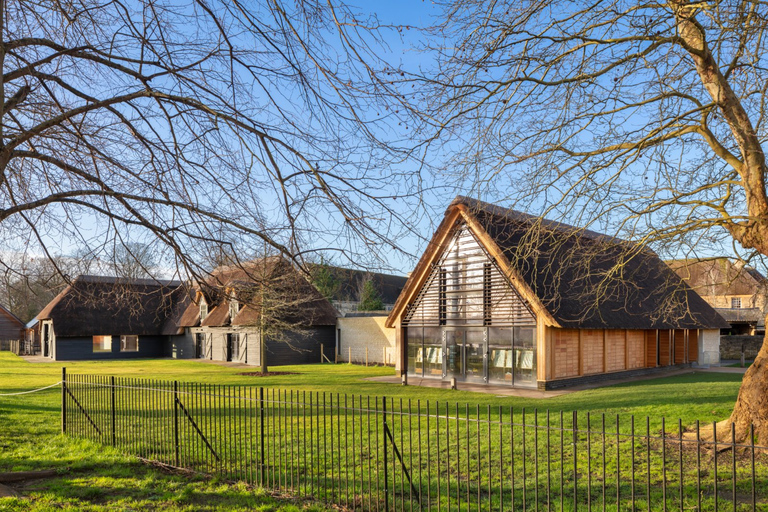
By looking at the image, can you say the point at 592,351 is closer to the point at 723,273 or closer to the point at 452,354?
the point at 452,354

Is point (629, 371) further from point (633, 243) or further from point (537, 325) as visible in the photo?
point (633, 243)

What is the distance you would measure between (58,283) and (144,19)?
441 cm

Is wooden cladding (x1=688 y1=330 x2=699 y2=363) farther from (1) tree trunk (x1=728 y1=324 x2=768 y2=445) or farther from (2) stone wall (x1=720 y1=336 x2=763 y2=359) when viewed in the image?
(1) tree trunk (x1=728 y1=324 x2=768 y2=445)

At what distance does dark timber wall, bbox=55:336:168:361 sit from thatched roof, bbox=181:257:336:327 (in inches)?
169

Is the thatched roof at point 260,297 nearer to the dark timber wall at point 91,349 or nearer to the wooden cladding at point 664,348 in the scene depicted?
the dark timber wall at point 91,349

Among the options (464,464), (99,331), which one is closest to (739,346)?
(464,464)

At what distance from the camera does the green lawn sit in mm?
7641

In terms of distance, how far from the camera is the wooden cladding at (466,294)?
2075cm

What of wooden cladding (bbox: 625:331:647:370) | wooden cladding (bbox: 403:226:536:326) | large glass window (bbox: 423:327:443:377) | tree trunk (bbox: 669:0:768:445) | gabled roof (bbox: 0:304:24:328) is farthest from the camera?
gabled roof (bbox: 0:304:24:328)

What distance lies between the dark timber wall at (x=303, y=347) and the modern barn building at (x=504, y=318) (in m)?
13.0

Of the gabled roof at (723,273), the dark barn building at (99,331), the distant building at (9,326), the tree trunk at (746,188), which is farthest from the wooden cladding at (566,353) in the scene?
the distant building at (9,326)

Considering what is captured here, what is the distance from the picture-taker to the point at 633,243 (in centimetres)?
1015

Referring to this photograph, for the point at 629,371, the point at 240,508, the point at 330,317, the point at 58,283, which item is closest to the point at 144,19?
the point at 58,283

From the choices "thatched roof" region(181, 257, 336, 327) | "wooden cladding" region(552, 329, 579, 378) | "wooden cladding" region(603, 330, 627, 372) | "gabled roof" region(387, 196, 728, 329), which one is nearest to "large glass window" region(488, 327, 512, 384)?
"wooden cladding" region(552, 329, 579, 378)
